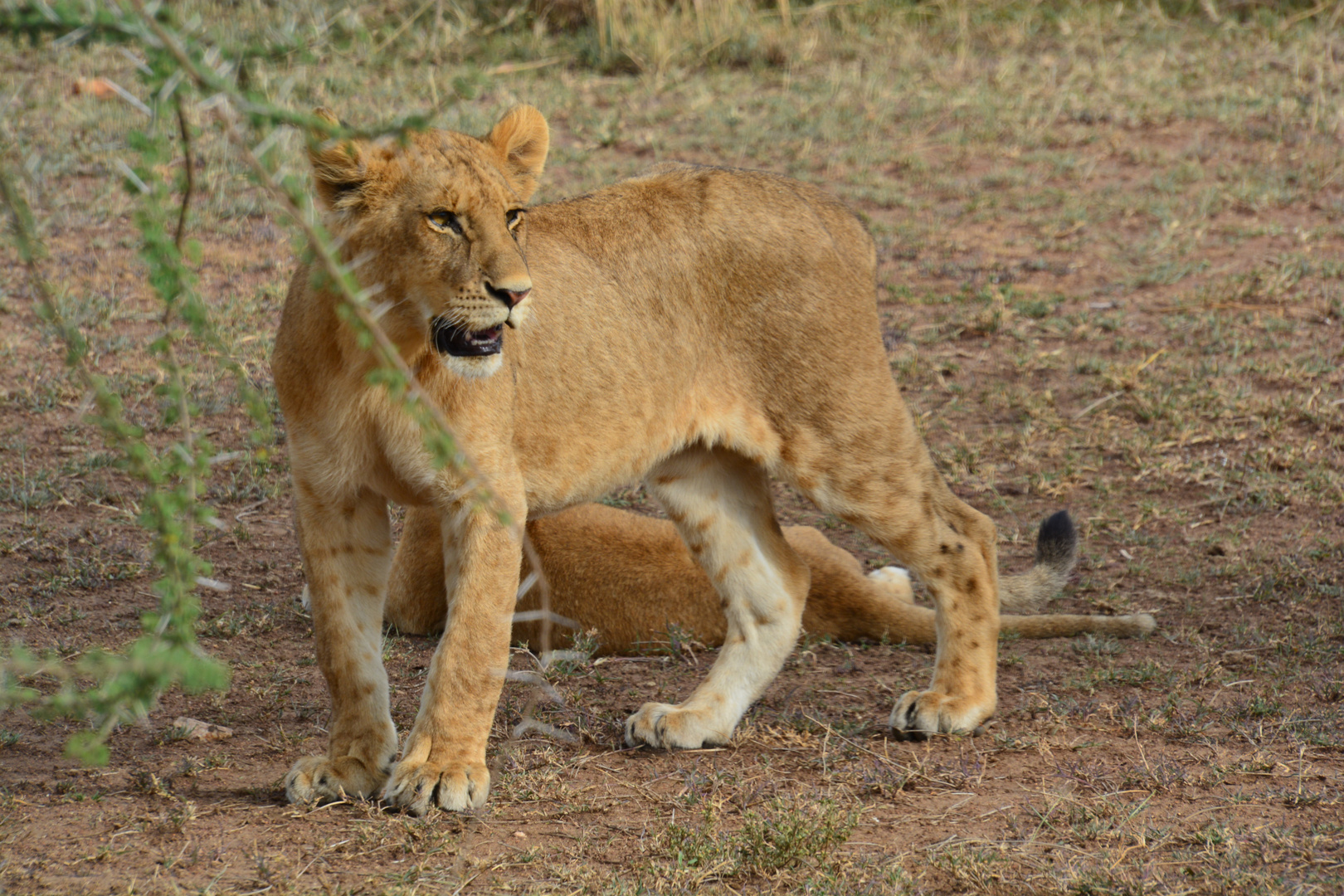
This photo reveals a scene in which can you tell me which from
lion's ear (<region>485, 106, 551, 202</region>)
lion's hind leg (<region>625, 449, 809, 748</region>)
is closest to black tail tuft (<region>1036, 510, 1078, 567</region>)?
lion's hind leg (<region>625, 449, 809, 748</region>)

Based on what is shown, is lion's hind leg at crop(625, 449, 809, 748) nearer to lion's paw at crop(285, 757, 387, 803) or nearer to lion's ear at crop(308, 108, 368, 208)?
lion's paw at crop(285, 757, 387, 803)

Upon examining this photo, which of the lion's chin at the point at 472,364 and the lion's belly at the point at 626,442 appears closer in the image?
the lion's chin at the point at 472,364

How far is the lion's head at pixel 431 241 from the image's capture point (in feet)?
10.4

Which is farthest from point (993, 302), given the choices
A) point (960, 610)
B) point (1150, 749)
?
point (1150, 749)

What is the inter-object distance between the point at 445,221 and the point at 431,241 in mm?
61

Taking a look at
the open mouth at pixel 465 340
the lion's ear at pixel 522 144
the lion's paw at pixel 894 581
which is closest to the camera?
the open mouth at pixel 465 340

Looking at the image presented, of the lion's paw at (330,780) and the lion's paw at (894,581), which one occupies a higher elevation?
the lion's paw at (330,780)

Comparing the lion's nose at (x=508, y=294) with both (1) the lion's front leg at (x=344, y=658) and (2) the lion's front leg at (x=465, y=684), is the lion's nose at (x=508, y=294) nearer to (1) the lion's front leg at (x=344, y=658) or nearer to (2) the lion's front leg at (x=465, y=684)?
(2) the lion's front leg at (x=465, y=684)

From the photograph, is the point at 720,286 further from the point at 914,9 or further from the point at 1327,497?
the point at 914,9

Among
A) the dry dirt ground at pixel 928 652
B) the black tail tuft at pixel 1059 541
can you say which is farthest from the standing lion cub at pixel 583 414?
the black tail tuft at pixel 1059 541

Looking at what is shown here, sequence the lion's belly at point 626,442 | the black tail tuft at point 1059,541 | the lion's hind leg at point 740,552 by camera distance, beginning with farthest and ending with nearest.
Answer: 1. the black tail tuft at point 1059,541
2. the lion's hind leg at point 740,552
3. the lion's belly at point 626,442

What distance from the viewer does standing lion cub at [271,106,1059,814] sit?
3260 mm

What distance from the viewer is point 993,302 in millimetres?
7426

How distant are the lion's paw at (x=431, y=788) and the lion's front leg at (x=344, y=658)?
14cm
